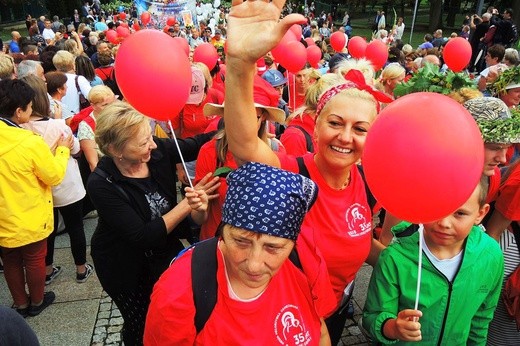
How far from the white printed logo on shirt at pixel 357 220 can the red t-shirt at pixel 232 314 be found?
1.82 ft

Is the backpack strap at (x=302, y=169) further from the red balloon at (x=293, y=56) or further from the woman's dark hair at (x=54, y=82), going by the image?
the woman's dark hair at (x=54, y=82)

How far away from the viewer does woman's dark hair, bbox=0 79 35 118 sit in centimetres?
313

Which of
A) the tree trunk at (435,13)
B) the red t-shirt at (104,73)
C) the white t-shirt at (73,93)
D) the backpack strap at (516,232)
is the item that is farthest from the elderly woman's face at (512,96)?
the tree trunk at (435,13)

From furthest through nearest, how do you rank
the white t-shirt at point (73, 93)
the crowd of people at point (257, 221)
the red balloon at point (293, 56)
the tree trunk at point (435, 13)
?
the tree trunk at point (435, 13) < the white t-shirt at point (73, 93) < the red balloon at point (293, 56) < the crowd of people at point (257, 221)

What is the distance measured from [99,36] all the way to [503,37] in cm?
1266

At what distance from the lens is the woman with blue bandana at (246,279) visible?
1503mm

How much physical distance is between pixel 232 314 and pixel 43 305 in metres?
2.92

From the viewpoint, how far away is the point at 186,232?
286 cm

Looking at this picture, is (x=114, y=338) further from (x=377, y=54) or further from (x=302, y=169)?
(x=377, y=54)

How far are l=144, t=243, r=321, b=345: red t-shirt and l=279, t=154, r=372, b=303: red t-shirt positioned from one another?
0.40 m

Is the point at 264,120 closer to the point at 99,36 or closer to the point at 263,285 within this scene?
the point at 263,285

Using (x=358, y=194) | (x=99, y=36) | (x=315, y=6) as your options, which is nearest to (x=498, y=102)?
(x=358, y=194)

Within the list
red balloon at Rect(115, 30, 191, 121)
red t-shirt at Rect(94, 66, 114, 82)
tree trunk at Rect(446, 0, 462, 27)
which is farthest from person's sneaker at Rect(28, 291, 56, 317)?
tree trunk at Rect(446, 0, 462, 27)

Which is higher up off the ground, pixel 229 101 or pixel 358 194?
pixel 229 101
